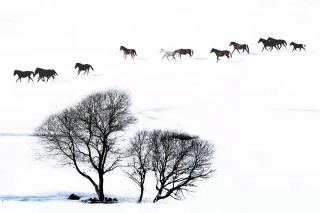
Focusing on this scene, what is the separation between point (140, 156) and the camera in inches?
1859

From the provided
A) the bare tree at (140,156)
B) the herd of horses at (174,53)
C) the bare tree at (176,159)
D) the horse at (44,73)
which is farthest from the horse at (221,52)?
the bare tree at (176,159)

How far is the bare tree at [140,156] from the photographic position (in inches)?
1854

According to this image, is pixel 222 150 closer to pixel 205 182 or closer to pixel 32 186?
pixel 205 182

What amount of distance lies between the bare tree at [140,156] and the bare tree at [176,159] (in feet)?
1.74

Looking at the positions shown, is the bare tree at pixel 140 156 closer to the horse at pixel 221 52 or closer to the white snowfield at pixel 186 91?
the white snowfield at pixel 186 91

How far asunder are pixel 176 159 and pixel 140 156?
8.30 feet

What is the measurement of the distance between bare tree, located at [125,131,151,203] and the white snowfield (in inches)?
58.4

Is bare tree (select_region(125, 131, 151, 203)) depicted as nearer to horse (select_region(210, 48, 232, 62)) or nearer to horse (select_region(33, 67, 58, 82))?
horse (select_region(33, 67, 58, 82))

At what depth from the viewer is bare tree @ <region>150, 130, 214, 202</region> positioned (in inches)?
1863

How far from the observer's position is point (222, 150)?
53781 millimetres

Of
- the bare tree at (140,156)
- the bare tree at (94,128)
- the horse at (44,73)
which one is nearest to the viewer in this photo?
the bare tree at (94,128)

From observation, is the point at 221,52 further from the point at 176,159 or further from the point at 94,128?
the point at 94,128

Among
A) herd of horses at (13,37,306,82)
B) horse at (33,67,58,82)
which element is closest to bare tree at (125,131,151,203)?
horse at (33,67,58,82)

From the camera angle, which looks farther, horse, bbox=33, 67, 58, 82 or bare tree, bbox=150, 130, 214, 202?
horse, bbox=33, 67, 58, 82
